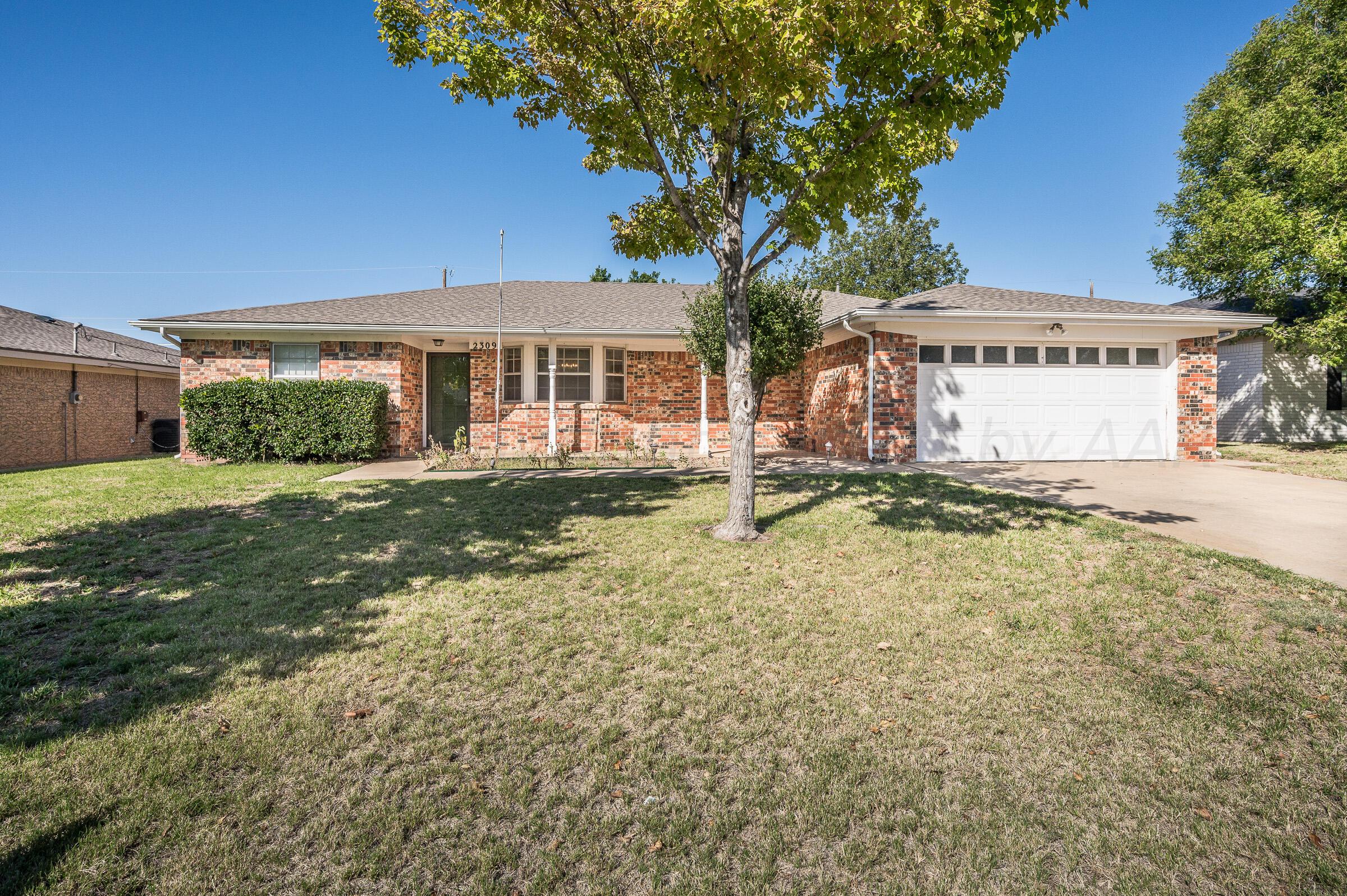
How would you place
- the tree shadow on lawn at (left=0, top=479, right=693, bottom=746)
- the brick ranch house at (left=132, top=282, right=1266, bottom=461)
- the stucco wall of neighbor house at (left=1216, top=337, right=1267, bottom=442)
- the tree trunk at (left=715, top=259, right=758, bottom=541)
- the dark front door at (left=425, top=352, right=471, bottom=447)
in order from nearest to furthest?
the tree shadow on lawn at (left=0, top=479, right=693, bottom=746) < the tree trunk at (left=715, top=259, right=758, bottom=541) < the brick ranch house at (left=132, top=282, right=1266, bottom=461) < the dark front door at (left=425, top=352, right=471, bottom=447) < the stucco wall of neighbor house at (left=1216, top=337, right=1267, bottom=442)

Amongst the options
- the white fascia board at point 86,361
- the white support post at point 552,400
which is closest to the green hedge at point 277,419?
the white support post at point 552,400

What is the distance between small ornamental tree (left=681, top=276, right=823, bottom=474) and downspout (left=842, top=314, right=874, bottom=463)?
84 cm

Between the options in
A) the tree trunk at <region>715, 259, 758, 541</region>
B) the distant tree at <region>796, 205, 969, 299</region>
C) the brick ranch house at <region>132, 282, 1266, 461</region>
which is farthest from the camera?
the distant tree at <region>796, 205, 969, 299</region>

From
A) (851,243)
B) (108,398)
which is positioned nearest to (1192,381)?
(108,398)

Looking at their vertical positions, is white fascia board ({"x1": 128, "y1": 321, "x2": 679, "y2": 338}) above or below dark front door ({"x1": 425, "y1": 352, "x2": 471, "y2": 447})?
above

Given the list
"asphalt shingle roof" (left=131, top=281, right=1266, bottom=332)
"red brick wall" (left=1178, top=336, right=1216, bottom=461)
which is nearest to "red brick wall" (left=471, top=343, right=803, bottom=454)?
"asphalt shingle roof" (left=131, top=281, right=1266, bottom=332)

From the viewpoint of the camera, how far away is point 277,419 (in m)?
11.8

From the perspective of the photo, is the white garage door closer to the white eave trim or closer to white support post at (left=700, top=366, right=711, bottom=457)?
the white eave trim

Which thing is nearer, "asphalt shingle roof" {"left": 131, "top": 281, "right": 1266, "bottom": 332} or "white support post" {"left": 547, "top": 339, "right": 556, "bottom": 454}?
"asphalt shingle roof" {"left": 131, "top": 281, "right": 1266, "bottom": 332}

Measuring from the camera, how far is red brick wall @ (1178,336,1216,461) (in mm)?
12281

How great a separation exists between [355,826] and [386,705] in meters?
0.90

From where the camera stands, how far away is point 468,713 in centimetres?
304

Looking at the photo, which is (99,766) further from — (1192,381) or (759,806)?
(1192,381)

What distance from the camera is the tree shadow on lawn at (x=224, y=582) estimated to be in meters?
3.22
